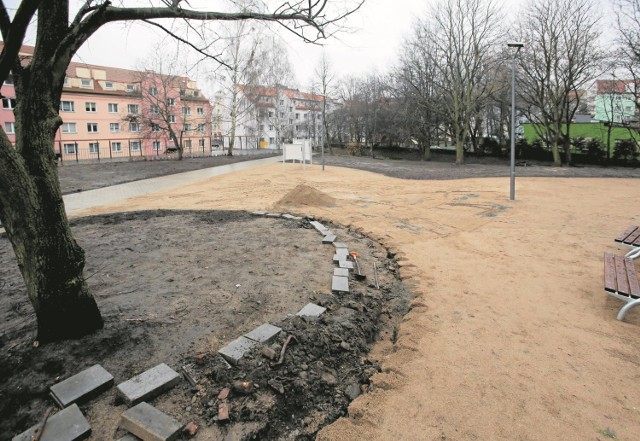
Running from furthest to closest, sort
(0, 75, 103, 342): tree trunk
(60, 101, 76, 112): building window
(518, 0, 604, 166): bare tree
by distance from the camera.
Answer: (60, 101, 76, 112): building window
(518, 0, 604, 166): bare tree
(0, 75, 103, 342): tree trunk

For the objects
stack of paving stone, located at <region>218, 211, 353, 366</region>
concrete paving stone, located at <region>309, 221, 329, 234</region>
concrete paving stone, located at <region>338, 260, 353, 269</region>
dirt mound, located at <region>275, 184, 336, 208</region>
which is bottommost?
stack of paving stone, located at <region>218, 211, 353, 366</region>

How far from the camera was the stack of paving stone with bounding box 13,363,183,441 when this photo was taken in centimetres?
229

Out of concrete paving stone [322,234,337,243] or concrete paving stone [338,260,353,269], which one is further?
concrete paving stone [322,234,337,243]

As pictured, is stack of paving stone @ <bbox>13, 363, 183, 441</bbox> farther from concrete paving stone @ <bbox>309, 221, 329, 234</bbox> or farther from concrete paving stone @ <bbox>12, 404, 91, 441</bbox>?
concrete paving stone @ <bbox>309, 221, 329, 234</bbox>

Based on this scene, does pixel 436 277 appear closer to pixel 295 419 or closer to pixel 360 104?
pixel 295 419

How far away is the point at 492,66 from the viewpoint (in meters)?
28.1

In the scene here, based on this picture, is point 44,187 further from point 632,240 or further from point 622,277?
point 632,240

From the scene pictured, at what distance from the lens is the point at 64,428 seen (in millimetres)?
2330

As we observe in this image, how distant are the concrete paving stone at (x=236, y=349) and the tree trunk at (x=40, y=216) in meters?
1.37

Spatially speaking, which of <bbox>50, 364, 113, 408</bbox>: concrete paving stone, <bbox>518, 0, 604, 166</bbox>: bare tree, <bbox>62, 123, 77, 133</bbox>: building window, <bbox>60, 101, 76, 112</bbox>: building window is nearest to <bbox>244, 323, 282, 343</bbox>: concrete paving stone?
<bbox>50, 364, 113, 408</bbox>: concrete paving stone

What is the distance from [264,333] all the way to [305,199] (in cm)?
762

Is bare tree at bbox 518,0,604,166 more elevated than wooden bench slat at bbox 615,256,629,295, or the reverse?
bare tree at bbox 518,0,604,166

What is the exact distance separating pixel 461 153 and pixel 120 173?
24289mm

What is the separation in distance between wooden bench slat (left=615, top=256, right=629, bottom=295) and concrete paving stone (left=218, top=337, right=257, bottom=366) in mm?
3763
